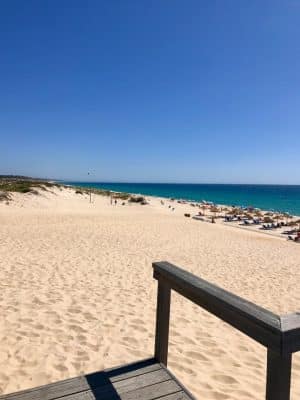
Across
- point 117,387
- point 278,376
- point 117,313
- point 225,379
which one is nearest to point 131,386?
point 117,387

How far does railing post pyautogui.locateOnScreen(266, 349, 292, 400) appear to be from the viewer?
1753 mm

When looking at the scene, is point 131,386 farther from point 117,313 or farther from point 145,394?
point 117,313

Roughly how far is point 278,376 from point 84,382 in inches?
74.9

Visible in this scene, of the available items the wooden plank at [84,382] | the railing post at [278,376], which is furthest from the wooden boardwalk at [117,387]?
the railing post at [278,376]

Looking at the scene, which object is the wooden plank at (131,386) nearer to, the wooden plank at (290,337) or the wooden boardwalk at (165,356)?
the wooden boardwalk at (165,356)

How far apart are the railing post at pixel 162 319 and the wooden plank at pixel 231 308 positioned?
145 mm

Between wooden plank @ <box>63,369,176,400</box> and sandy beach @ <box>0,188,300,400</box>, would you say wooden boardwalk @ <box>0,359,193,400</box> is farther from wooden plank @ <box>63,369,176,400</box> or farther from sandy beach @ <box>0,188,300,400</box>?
sandy beach @ <box>0,188,300,400</box>

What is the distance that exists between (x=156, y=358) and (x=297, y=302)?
4.61 m

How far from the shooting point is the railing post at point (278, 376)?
175 centimetres

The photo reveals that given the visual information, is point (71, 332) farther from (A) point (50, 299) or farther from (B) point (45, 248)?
(B) point (45, 248)

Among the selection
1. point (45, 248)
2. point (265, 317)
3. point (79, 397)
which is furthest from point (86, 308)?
point (45, 248)

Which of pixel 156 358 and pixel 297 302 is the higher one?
pixel 156 358

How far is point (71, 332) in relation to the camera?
461 centimetres

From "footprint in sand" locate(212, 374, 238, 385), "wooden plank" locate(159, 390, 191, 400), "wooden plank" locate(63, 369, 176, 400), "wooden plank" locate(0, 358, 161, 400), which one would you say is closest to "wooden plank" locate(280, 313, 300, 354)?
"wooden plank" locate(159, 390, 191, 400)
